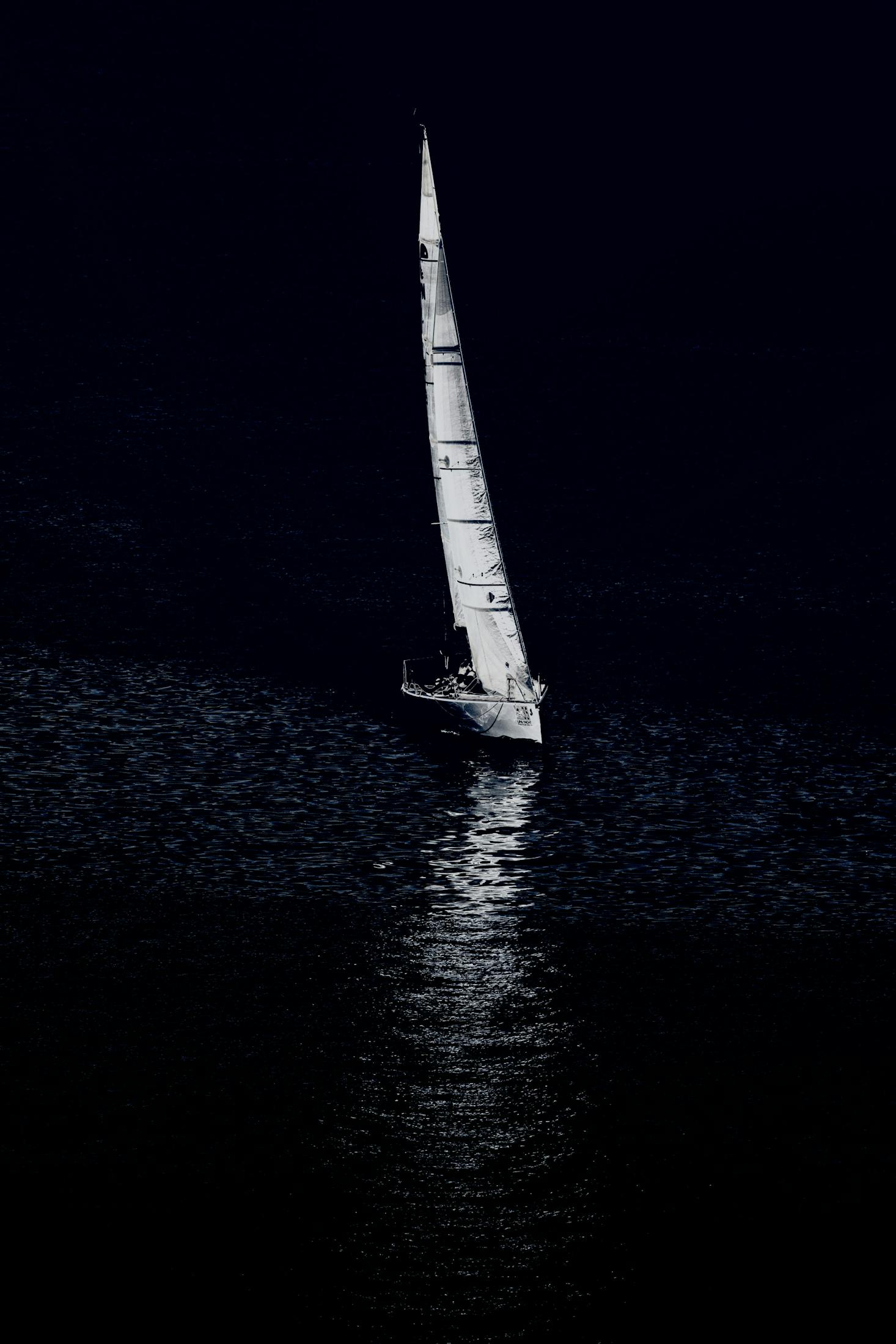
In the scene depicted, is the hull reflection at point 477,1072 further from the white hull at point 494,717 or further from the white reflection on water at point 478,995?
the white hull at point 494,717

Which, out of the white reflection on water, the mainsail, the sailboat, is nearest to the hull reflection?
the white reflection on water

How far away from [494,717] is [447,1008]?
119ft

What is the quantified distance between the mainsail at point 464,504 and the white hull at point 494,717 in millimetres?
3381

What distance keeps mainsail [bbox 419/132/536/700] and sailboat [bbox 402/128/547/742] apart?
0.04m

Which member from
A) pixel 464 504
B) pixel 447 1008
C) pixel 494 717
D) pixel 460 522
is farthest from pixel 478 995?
pixel 464 504

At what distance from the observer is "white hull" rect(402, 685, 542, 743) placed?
126062mm

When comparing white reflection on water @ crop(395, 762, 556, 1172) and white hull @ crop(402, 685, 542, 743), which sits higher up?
white hull @ crop(402, 685, 542, 743)

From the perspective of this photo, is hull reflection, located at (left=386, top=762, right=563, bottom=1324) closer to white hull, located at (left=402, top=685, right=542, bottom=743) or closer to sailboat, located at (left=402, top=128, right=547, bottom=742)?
white hull, located at (left=402, top=685, right=542, bottom=743)

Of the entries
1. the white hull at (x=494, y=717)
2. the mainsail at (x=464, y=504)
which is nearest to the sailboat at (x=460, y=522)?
the mainsail at (x=464, y=504)

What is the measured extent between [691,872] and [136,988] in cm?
3172

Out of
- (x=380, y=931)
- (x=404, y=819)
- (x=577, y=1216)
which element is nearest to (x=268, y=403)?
(x=404, y=819)

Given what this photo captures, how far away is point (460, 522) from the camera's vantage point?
13238 cm

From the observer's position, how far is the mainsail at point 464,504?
429 feet

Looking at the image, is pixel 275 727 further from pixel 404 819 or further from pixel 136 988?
pixel 136 988
